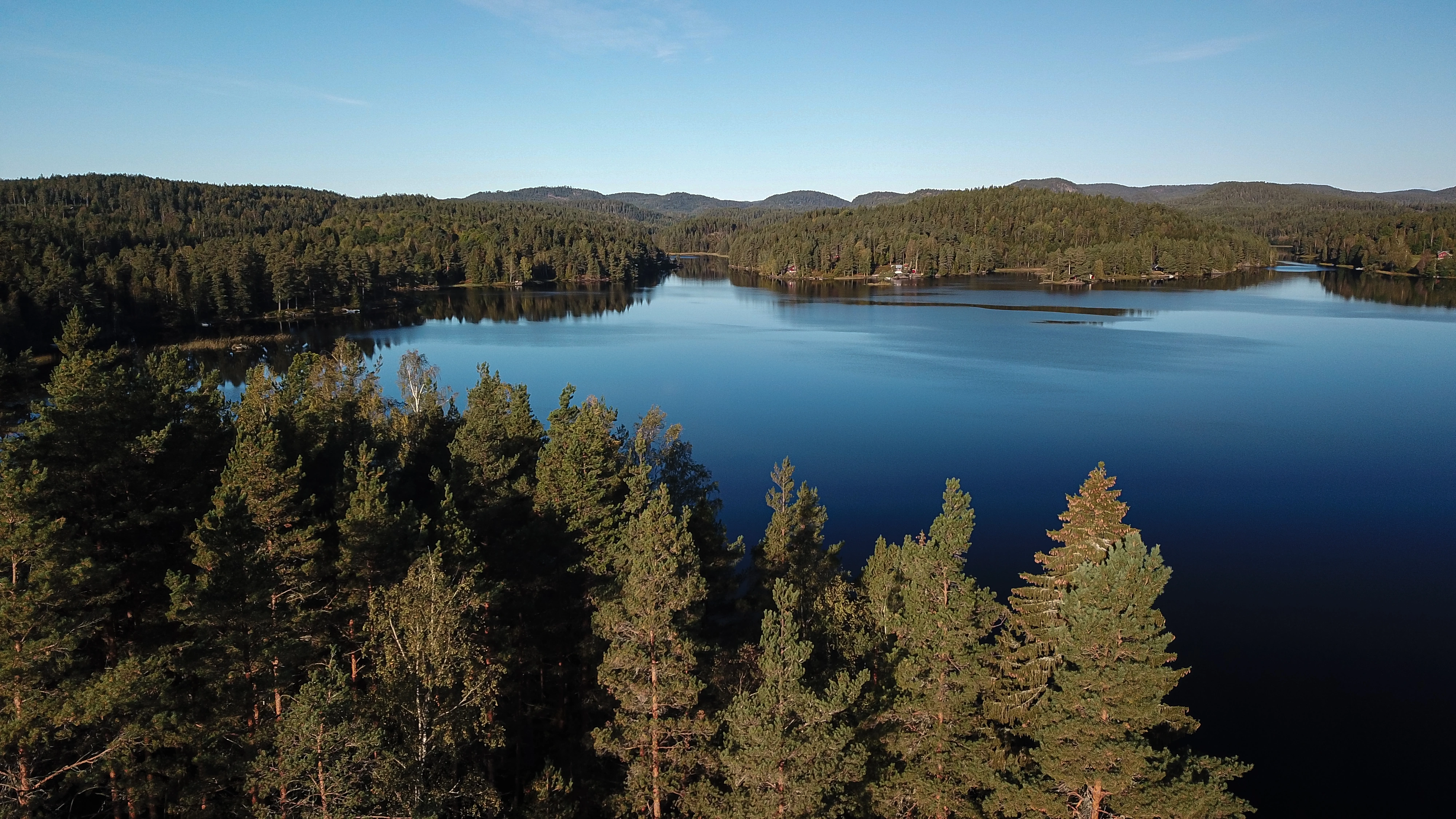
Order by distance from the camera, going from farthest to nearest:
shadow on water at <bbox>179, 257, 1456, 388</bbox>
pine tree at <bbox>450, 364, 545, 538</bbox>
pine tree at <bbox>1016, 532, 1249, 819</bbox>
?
1. shadow on water at <bbox>179, 257, 1456, 388</bbox>
2. pine tree at <bbox>450, 364, 545, 538</bbox>
3. pine tree at <bbox>1016, 532, 1249, 819</bbox>

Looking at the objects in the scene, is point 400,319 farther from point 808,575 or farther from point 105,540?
point 808,575

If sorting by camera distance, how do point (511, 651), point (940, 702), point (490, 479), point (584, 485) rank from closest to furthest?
1. point (940, 702)
2. point (511, 651)
3. point (584, 485)
4. point (490, 479)

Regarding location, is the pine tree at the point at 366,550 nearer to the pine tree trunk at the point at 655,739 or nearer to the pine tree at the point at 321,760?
the pine tree at the point at 321,760

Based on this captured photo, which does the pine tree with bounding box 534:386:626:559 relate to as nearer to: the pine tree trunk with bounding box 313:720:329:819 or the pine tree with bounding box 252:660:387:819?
the pine tree with bounding box 252:660:387:819

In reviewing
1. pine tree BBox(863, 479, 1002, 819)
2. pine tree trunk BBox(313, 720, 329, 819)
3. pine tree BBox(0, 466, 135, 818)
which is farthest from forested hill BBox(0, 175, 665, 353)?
pine tree BBox(863, 479, 1002, 819)

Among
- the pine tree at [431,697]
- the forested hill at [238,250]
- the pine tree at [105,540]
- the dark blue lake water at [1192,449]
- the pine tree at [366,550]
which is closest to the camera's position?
the pine tree at [431,697]

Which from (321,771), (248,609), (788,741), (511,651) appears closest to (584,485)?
(511,651)

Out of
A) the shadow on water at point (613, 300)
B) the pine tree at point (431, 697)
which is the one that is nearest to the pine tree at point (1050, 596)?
the pine tree at point (431, 697)
